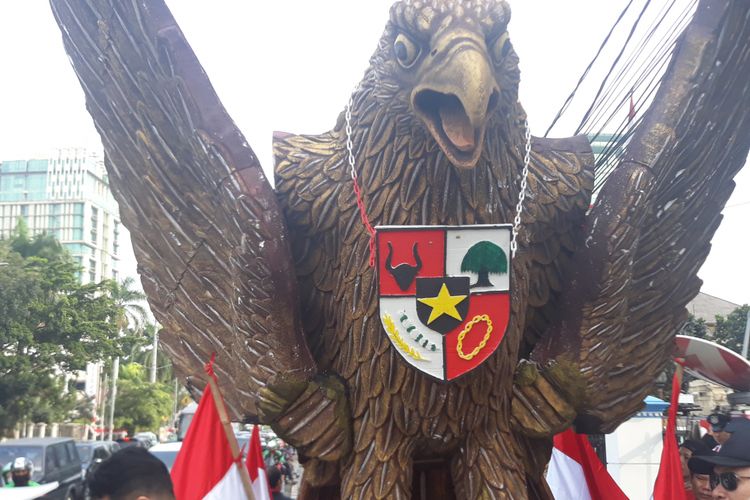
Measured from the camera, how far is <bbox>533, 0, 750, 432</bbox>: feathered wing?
9.15 ft

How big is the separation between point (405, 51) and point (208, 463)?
1697 millimetres

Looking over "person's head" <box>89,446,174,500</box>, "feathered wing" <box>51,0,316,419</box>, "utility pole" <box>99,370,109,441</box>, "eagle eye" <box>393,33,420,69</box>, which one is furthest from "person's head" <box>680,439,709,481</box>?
"utility pole" <box>99,370,109,441</box>

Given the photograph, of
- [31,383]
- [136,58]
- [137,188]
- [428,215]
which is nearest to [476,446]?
[428,215]

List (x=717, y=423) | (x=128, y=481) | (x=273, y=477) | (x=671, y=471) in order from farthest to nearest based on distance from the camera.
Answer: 1. (x=273, y=477)
2. (x=717, y=423)
3. (x=671, y=471)
4. (x=128, y=481)

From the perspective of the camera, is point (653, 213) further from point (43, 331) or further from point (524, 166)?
point (43, 331)

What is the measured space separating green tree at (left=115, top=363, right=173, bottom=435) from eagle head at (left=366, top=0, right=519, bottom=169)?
4218 cm

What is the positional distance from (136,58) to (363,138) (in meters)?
0.80

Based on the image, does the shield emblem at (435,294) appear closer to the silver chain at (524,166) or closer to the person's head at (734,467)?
the silver chain at (524,166)

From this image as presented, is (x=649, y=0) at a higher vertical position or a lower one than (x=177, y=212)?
higher

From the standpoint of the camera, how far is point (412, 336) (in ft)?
8.19

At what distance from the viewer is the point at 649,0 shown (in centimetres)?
276

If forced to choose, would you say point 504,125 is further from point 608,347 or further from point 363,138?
point 608,347

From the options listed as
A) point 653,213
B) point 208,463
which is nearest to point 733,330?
point 653,213

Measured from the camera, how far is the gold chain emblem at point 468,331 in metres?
2.50
